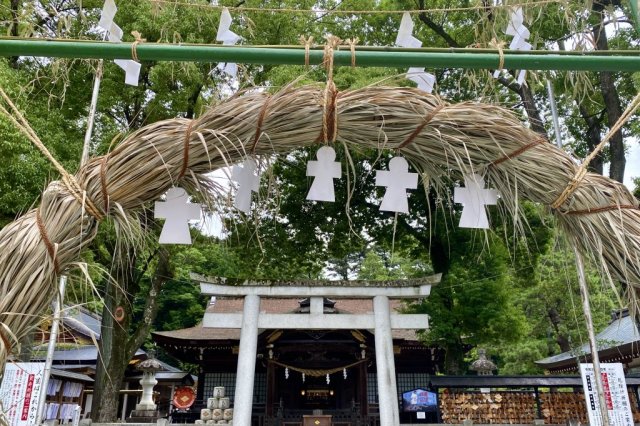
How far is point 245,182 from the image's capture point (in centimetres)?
125

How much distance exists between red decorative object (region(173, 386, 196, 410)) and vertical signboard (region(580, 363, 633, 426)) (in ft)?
32.9

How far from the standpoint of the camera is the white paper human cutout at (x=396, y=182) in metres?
1.27

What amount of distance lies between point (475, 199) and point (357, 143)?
0.33 m

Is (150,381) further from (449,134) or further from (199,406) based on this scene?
(449,134)

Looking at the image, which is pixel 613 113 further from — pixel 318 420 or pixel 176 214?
pixel 318 420

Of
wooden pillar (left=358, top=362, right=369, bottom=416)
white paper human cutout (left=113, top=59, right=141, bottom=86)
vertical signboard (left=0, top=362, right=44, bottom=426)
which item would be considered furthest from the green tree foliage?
white paper human cutout (left=113, top=59, right=141, bottom=86)

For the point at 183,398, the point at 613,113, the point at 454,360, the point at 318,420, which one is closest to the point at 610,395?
the point at 454,360

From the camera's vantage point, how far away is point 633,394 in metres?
10.4

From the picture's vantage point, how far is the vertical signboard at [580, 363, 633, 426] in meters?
8.27

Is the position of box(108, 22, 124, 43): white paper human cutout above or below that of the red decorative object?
above

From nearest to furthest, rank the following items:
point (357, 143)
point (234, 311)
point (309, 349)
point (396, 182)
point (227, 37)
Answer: point (357, 143)
point (396, 182)
point (227, 37)
point (309, 349)
point (234, 311)

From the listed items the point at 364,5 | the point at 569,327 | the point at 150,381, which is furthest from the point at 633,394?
the point at 150,381

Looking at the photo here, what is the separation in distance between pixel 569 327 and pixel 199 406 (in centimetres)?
1265

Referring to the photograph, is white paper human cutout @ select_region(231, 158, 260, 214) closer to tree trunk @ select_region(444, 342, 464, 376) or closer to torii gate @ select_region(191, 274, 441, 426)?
torii gate @ select_region(191, 274, 441, 426)
